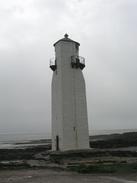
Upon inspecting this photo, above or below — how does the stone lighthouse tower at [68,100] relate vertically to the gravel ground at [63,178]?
above

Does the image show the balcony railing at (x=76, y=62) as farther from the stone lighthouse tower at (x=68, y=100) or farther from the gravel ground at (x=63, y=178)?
the gravel ground at (x=63, y=178)

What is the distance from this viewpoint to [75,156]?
22.3 meters

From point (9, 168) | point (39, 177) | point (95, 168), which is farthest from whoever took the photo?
point (9, 168)

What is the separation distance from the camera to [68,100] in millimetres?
24453

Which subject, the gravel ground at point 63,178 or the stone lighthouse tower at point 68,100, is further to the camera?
the stone lighthouse tower at point 68,100

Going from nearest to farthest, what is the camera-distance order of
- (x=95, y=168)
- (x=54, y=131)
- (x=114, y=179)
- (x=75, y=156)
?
(x=114, y=179) → (x=95, y=168) → (x=75, y=156) → (x=54, y=131)

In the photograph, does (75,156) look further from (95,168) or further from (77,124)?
(95,168)

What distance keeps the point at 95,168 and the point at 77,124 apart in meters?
Result: 8.32

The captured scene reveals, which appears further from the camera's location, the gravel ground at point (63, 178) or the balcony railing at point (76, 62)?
the balcony railing at point (76, 62)

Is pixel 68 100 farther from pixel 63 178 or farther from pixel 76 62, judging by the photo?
pixel 63 178

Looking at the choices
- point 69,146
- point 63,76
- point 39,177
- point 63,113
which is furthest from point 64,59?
point 39,177

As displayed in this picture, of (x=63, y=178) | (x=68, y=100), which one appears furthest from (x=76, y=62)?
(x=63, y=178)

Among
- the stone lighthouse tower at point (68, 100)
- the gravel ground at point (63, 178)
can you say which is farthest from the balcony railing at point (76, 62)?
the gravel ground at point (63, 178)

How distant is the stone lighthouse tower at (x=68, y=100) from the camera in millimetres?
24078
